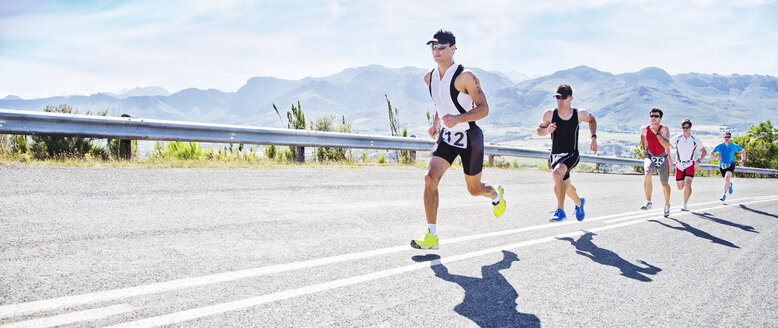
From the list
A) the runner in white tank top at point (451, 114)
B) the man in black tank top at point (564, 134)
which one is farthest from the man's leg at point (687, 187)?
the runner in white tank top at point (451, 114)

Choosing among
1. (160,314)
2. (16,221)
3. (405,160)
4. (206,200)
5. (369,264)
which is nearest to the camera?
(160,314)

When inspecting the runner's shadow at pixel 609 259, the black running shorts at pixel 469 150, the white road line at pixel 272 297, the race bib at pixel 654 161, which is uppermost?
the black running shorts at pixel 469 150

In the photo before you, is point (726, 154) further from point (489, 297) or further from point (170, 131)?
point (170, 131)

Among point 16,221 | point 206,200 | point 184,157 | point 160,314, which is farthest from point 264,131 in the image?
point 160,314

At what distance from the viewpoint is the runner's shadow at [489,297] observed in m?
2.90

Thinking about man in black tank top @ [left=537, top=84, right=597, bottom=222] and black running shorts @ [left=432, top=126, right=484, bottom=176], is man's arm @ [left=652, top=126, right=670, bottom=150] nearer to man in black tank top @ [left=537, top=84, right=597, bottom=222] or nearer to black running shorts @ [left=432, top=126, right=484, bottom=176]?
man in black tank top @ [left=537, top=84, right=597, bottom=222]

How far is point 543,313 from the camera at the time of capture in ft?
10.0

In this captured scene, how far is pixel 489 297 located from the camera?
10.8ft

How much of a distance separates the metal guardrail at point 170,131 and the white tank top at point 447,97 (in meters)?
6.01

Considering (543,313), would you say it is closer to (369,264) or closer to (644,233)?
(369,264)

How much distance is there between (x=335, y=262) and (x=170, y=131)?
654 centimetres

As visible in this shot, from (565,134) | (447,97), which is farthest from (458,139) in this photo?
(565,134)

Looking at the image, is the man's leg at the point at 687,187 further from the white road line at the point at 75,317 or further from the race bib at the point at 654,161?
the white road line at the point at 75,317

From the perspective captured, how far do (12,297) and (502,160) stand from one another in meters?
16.5
